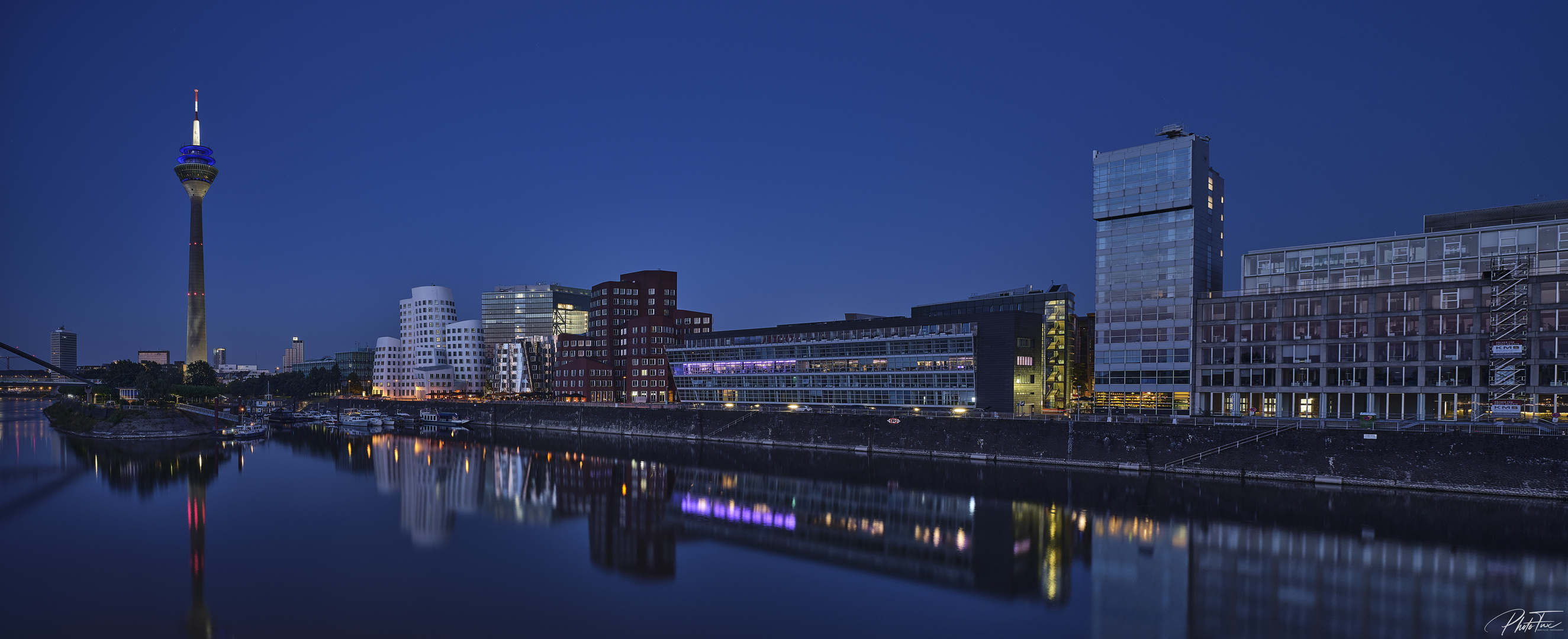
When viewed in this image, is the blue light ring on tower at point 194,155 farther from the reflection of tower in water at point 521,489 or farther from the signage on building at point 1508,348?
the signage on building at point 1508,348

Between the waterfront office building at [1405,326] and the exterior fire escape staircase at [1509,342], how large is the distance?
0.10 meters

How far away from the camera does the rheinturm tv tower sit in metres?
175

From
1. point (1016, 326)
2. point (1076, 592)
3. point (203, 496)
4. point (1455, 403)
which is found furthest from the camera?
point (1016, 326)

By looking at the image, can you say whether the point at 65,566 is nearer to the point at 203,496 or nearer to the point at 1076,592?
the point at 203,496

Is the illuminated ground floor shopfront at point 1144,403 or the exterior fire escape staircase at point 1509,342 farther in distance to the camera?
the illuminated ground floor shopfront at point 1144,403

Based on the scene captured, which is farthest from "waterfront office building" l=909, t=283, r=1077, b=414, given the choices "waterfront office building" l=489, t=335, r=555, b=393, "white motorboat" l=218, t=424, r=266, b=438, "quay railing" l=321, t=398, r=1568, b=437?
"white motorboat" l=218, t=424, r=266, b=438

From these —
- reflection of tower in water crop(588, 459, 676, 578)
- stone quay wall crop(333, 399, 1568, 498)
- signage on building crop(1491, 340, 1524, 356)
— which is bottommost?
reflection of tower in water crop(588, 459, 676, 578)

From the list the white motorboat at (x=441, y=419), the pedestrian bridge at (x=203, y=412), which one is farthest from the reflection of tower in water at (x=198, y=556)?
the pedestrian bridge at (x=203, y=412)

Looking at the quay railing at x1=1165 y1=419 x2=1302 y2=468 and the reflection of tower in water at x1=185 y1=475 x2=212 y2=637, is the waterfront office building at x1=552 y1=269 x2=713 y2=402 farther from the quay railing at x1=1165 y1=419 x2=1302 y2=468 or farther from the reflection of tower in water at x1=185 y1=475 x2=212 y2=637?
the quay railing at x1=1165 y1=419 x2=1302 y2=468

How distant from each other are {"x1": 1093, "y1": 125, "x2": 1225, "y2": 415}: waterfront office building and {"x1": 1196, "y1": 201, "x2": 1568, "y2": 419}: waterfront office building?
308 cm

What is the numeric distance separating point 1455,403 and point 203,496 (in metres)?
101

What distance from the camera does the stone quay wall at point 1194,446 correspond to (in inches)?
2037

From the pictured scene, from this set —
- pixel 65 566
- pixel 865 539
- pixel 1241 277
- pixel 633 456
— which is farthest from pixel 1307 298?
pixel 65 566

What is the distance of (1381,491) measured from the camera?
5466 centimetres
